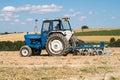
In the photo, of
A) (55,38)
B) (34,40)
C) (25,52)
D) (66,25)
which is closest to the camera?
(55,38)

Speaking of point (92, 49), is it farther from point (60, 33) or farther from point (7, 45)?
point (7, 45)

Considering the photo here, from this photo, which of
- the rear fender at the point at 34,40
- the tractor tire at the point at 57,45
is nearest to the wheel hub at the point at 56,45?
the tractor tire at the point at 57,45

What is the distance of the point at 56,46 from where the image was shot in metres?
21.7

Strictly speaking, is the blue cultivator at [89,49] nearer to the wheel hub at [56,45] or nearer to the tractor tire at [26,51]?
the wheel hub at [56,45]

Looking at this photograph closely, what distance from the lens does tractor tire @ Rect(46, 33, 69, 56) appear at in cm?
2133

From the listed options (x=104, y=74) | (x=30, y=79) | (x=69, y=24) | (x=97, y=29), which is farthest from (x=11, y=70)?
(x=97, y=29)

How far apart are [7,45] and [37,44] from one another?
47.3 feet

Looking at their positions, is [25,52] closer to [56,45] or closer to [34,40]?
[34,40]

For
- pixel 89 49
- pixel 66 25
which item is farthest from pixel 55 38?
pixel 89 49

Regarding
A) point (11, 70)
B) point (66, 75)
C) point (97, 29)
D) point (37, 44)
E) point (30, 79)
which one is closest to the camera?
point (30, 79)

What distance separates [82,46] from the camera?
71.3 feet

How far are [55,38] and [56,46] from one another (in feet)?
1.68

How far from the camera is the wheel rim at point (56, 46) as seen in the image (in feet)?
70.7

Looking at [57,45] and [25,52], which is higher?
[57,45]
